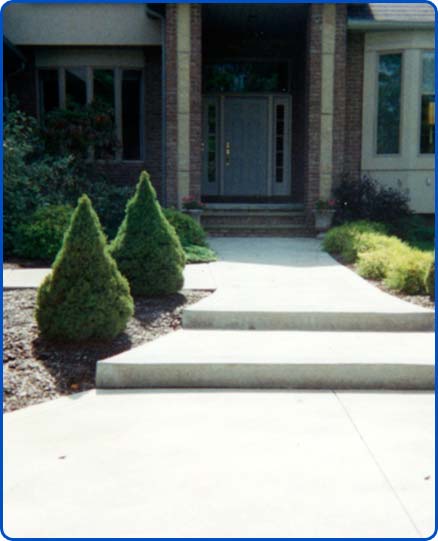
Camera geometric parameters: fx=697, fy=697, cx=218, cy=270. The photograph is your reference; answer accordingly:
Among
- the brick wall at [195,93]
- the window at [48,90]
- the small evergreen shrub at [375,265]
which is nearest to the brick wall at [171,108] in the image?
the brick wall at [195,93]

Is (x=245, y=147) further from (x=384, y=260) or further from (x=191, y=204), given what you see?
(x=384, y=260)

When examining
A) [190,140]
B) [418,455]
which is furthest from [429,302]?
[190,140]

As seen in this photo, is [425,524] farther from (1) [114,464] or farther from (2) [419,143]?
(2) [419,143]

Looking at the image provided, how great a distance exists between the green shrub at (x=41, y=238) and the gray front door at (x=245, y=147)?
702 centimetres

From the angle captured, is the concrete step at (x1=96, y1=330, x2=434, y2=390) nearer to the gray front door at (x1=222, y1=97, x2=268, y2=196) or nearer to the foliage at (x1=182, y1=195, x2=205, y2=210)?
the foliage at (x1=182, y1=195, x2=205, y2=210)

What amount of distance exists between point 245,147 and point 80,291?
11625 mm

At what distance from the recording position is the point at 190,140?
13500mm

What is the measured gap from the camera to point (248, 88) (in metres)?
16.7

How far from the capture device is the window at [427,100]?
1418 cm

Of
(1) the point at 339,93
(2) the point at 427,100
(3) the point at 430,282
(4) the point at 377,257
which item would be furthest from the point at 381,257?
(2) the point at 427,100

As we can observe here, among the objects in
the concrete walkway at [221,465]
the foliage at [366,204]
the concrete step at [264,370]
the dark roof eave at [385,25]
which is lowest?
the concrete walkway at [221,465]

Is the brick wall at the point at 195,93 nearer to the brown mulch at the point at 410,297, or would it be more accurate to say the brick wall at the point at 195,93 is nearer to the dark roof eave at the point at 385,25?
the dark roof eave at the point at 385,25

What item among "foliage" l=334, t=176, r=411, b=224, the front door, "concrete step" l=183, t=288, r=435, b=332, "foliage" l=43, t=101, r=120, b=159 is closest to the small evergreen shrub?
"concrete step" l=183, t=288, r=435, b=332

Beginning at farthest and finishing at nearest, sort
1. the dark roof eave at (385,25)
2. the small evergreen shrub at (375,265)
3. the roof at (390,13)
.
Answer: the roof at (390,13), the dark roof eave at (385,25), the small evergreen shrub at (375,265)
